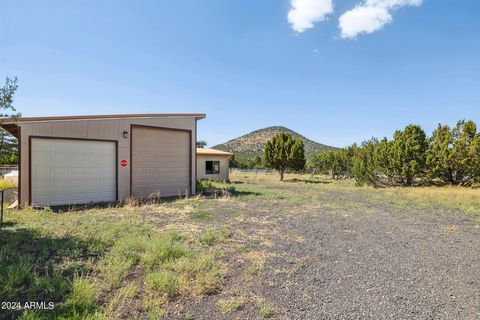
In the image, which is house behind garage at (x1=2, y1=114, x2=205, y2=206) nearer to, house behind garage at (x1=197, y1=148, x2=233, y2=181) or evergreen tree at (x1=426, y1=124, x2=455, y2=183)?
house behind garage at (x1=197, y1=148, x2=233, y2=181)

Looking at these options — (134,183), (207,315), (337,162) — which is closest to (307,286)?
(207,315)

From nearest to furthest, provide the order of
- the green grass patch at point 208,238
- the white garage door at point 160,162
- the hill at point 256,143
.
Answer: the green grass patch at point 208,238
the white garage door at point 160,162
the hill at point 256,143

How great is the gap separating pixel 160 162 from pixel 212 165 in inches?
431

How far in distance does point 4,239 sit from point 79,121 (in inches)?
223

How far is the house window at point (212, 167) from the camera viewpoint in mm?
22375

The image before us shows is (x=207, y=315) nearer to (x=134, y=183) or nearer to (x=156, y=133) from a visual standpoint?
(x=134, y=183)

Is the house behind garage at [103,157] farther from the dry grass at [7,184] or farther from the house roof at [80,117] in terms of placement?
the dry grass at [7,184]

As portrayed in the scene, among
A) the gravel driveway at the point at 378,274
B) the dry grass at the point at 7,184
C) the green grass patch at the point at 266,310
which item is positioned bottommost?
the gravel driveway at the point at 378,274

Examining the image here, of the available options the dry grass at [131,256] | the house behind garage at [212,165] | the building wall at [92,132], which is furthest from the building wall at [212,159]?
the dry grass at [131,256]

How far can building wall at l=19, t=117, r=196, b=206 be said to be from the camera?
8.50 metres

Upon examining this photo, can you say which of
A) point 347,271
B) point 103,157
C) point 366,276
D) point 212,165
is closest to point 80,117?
point 103,157

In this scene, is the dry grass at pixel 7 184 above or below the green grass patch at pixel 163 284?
above

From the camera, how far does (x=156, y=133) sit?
1172 centimetres

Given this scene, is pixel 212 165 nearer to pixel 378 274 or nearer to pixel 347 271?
pixel 347 271
